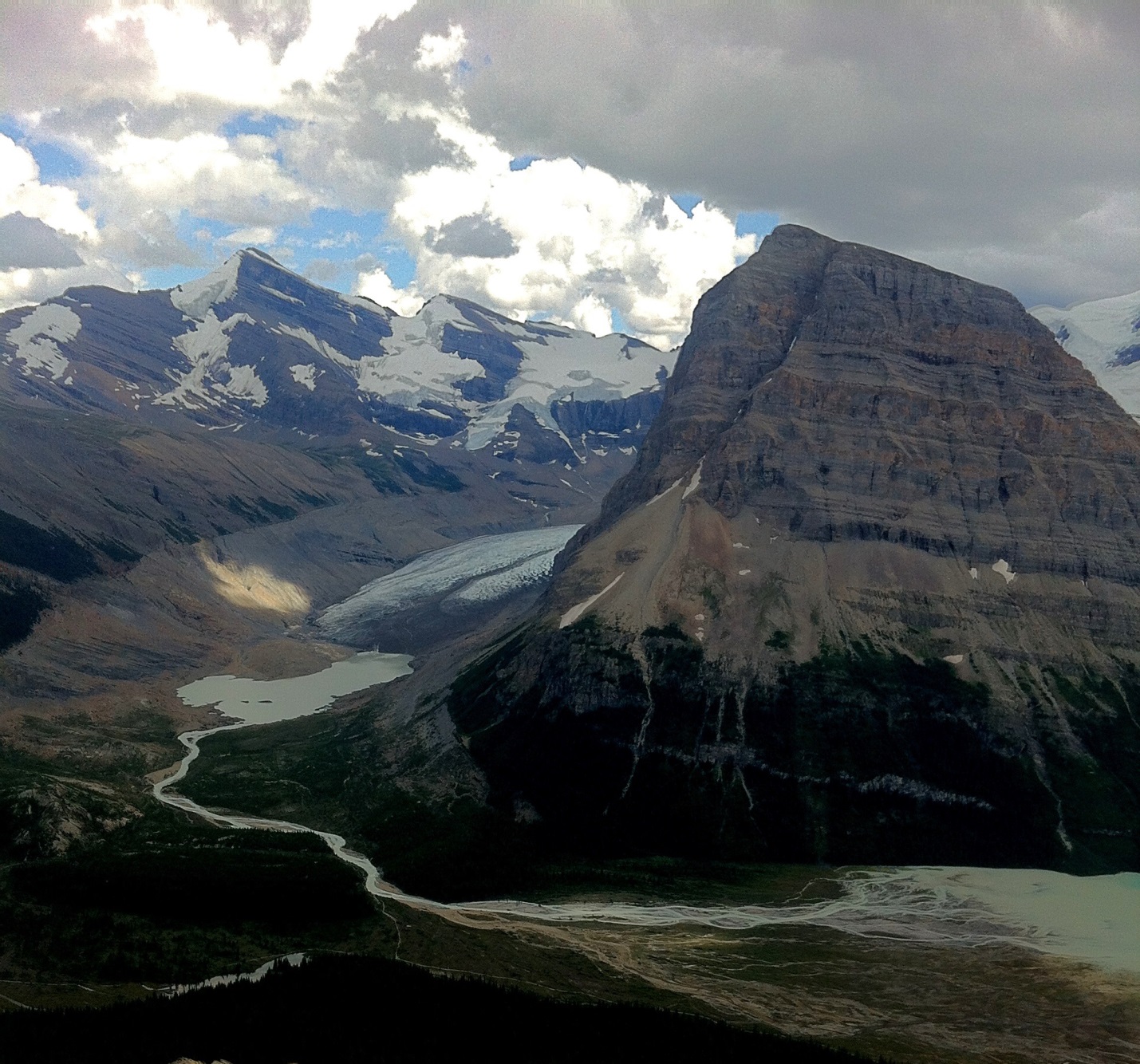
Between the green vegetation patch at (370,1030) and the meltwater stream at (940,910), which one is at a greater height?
the meltwater stream at (940,910)

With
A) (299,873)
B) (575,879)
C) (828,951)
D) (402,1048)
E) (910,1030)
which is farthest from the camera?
(575,879)

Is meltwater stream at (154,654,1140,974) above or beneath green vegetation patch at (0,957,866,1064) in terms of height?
above

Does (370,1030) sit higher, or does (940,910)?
(940,910)

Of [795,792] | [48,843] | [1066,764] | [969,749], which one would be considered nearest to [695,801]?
[795,792]

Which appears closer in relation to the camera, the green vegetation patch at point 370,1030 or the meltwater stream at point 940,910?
the green vegetation patch at point 370,1030

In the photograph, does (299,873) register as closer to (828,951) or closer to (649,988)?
(649,988)

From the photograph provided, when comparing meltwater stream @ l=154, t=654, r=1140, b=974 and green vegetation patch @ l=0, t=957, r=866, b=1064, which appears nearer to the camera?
green vegetation patch @ l=0, t=957, r=866, b=1064

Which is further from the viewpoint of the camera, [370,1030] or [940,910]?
[940,910]

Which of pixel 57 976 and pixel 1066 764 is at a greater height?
pixel 1066 764
